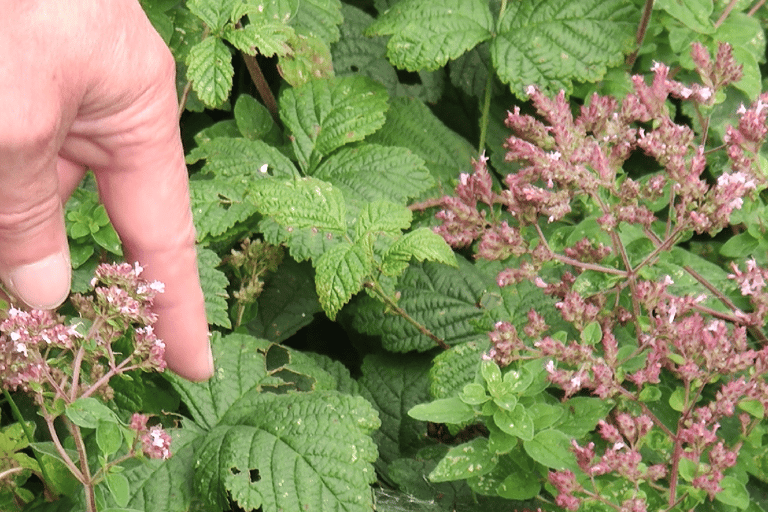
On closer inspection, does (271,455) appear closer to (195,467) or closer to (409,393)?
(195,467)

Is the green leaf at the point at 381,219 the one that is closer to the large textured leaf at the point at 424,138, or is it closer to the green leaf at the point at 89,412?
the large textured leaf at the point at 424,138

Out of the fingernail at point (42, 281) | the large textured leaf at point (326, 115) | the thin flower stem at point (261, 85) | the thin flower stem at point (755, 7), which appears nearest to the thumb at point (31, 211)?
the fingernail at point (42, 281)

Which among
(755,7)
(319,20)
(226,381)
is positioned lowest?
(226,381)

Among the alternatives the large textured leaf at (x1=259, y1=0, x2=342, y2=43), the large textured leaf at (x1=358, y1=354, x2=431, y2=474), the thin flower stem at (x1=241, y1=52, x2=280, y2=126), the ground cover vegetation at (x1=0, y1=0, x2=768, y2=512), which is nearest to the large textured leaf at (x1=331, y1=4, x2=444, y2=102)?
the ground cover vegetation at (x1=0, y1=0, x2=768, y2=512)

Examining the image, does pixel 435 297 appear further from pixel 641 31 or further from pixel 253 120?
pixel 641 31

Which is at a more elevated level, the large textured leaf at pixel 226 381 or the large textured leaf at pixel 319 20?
the large textured leaf at pixel 319 20

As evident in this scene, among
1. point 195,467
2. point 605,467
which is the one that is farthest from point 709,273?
point 195,467

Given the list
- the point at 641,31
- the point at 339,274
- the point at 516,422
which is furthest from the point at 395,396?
the point at 641,31

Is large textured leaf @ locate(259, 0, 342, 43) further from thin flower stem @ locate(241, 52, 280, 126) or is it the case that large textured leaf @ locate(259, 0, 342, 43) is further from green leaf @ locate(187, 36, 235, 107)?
green leaf @ locate(187, 36, 235, 107)
